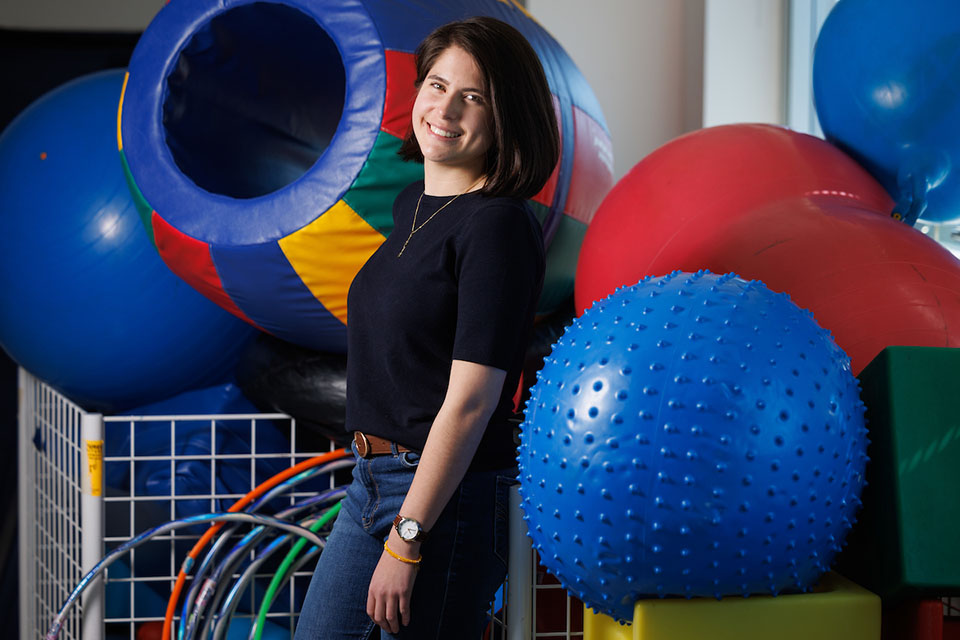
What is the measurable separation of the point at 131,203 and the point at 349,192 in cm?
72

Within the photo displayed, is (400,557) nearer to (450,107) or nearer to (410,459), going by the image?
(410,459)

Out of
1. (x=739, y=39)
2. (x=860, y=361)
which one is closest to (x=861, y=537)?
(x=860, y=361)

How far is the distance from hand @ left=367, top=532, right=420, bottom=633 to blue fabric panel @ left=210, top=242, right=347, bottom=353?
0.75 meters

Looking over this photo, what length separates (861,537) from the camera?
0.97 metres

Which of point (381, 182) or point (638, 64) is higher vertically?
point (638, 64)

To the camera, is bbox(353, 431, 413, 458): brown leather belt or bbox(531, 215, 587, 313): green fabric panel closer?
bbox(353, 431, 413, 458): brown leather belt

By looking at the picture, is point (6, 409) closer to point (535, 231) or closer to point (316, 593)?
point (316, 593)

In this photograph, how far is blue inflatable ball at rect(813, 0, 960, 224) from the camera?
1376mm

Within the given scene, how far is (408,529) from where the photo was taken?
3.06 feet

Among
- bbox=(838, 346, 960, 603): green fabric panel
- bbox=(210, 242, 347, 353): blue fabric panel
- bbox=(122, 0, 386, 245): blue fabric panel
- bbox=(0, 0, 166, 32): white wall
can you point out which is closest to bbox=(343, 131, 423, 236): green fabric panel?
bbox=(122, 0, 386, 245): blue fabric panel

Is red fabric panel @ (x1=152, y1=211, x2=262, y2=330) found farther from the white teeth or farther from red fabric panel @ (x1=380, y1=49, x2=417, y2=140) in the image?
the white teeth

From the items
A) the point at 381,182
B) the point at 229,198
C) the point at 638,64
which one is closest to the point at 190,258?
the point at 229,198

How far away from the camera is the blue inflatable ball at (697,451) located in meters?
0.80

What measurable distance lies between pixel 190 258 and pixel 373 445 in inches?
30.8
